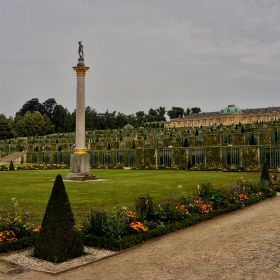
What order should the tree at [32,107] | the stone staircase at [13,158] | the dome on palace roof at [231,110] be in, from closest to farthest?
the stone staircase at [13,158], the tree at [32,107], the dome on palace roof at [231,110]

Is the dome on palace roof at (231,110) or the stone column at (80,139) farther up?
Result: the dome on palace roof at (231,110)

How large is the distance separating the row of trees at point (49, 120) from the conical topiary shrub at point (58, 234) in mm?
95184

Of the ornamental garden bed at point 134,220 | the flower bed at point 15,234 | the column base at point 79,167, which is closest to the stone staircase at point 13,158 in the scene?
the column base at point 79,167

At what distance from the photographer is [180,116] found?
17225cm

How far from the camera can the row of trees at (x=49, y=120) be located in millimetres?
98625

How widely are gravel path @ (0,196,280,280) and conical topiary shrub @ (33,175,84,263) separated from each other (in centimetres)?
55

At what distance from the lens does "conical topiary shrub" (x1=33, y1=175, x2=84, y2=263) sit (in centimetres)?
690

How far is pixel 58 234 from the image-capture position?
22.5 feet

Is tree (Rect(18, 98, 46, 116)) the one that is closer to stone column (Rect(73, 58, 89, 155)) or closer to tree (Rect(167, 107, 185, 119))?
tree (Rect(167, 107, 185, 119))

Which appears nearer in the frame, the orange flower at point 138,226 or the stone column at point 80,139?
the orange flower at point 138,226

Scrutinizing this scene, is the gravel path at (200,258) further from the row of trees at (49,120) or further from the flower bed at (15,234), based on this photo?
the row of trees at (49,120)

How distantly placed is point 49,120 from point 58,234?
104122 millimetres

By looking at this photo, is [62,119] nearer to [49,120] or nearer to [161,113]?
[49,120]

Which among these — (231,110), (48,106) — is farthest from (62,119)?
(231,110)
